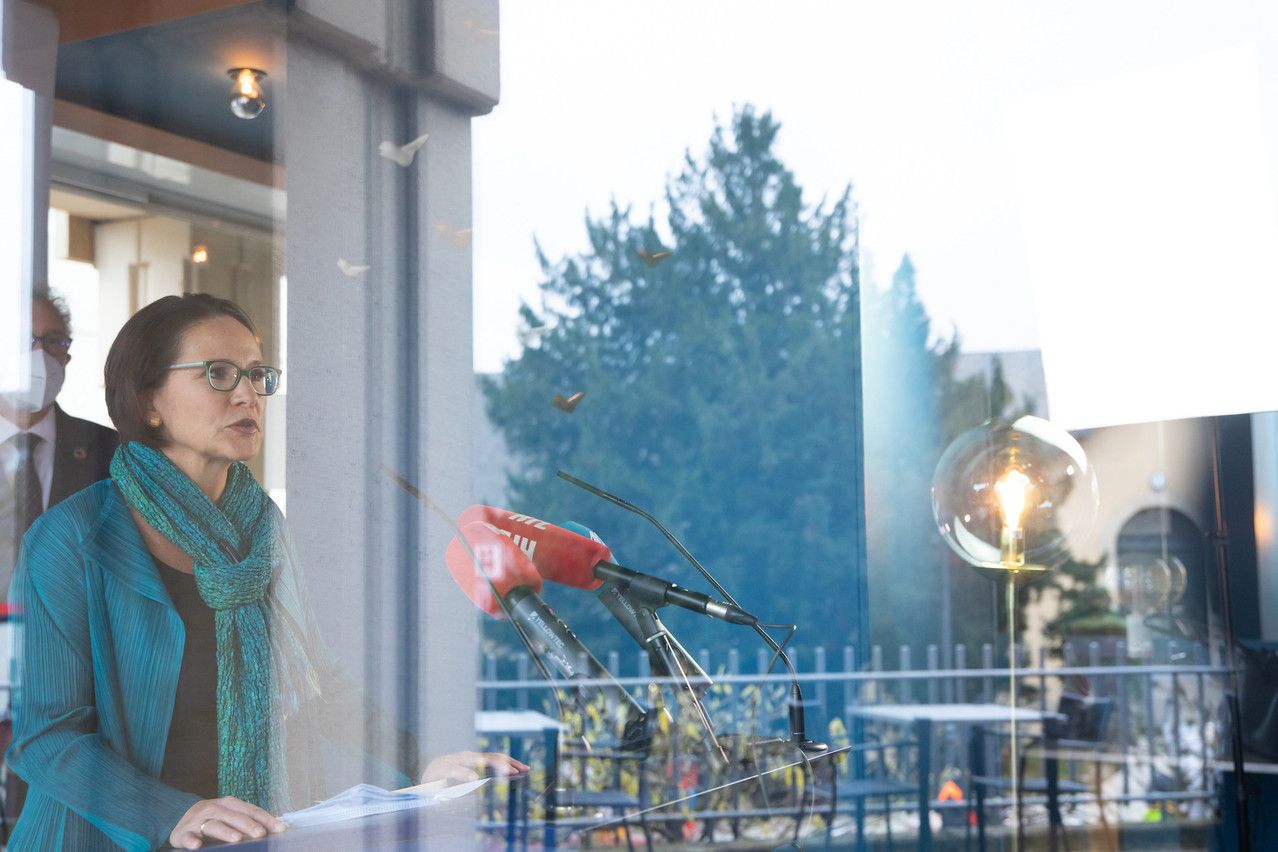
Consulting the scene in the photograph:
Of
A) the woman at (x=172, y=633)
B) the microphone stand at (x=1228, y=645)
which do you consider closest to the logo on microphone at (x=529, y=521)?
the woman at (x=172, y=633)

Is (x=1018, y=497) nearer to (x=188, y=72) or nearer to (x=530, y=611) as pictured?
(x=530, y=611)

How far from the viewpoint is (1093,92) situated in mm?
2922

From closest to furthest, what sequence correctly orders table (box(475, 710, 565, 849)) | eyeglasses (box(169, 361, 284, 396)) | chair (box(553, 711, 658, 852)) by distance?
eyeglasses (box(169, 361, 284, 396)) < table (box(475, 710, 565, 849)) < chair (box(553, 711, 658, 852))

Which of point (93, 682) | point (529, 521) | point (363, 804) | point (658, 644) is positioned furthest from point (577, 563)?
point (93, 682)

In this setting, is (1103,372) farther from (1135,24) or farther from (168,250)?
(168,250)

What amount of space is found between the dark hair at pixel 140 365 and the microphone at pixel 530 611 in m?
0.51

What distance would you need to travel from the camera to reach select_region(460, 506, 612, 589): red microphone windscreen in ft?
4.80

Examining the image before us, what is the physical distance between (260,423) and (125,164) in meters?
0.46

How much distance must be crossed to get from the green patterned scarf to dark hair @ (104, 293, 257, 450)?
31mm

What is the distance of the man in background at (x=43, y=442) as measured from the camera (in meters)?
1.46

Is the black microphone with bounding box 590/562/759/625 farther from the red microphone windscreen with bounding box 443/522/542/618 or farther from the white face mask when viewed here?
the white face mask

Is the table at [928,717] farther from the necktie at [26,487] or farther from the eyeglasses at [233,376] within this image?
the necktie at [26,487]

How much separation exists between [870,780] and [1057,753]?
565 mm

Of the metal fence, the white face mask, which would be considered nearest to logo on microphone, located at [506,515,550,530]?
the white face mask
